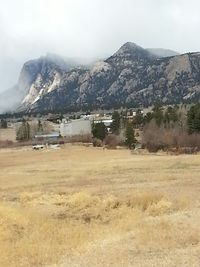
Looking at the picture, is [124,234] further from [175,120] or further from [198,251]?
[175,120]

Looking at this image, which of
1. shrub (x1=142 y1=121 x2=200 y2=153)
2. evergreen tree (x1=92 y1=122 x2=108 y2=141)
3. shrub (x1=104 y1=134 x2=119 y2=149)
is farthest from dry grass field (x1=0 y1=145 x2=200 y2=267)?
evergreen tree (x1=92 y1=122 x2=108 y2=141)

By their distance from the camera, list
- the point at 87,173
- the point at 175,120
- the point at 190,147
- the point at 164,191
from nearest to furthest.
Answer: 1. the point at 164,191
2. the point at 87,173
3. the point at 190,147
4. the point at 175,120

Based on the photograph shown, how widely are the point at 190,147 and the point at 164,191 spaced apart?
6410 cm

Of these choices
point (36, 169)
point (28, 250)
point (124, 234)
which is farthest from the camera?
point (36, 169)

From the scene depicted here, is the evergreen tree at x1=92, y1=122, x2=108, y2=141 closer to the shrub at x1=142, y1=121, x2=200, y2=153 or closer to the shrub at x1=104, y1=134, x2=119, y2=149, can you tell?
the shrub at x1=104, y1=134, x2=119, y2=149

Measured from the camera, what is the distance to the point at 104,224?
102 feet

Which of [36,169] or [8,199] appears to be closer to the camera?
[8,199]

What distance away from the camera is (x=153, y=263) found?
67.1 feet

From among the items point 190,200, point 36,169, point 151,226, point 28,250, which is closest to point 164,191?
point 190,200

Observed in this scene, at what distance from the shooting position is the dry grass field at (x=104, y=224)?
22.1m

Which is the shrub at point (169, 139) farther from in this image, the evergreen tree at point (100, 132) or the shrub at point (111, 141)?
the evergreen tree at point (100, 132)

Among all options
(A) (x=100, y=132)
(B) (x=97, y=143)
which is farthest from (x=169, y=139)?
(A) (x=100, y=132)

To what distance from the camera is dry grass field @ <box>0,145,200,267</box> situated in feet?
72.6

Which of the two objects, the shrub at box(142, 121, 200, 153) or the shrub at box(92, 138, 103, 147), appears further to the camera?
the shrub at box(92, 138, 103, 147)
